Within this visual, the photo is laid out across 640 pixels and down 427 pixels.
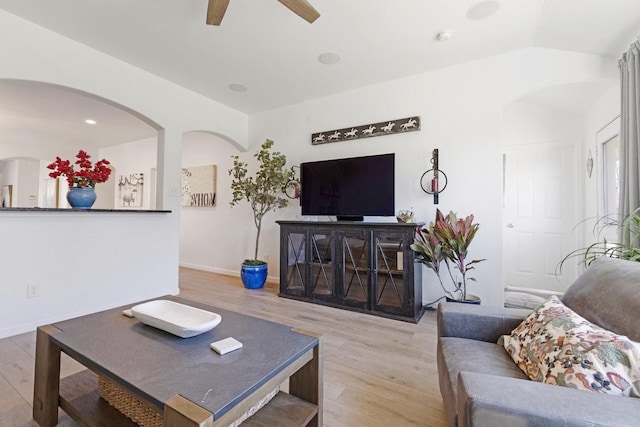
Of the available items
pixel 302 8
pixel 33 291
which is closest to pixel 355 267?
pixel 302 8

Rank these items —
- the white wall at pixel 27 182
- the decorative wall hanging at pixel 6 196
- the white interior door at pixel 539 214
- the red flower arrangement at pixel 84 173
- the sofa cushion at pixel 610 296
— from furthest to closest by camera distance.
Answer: the decorative wall hanging at pixel 6 196, the white wall at pixel 27 182, the white interior door at pixel 539 214, the red flower arrangement at pixel 84 173, the sofa cushion at pixel 610 296

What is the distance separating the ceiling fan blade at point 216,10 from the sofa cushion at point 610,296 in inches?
97.1

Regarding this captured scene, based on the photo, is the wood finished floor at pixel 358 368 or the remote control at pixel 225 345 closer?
the remote control at pixel 225 345

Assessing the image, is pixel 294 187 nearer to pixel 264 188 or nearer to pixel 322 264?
pixel 264 188

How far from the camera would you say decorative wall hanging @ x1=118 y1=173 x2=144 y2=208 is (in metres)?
5.91

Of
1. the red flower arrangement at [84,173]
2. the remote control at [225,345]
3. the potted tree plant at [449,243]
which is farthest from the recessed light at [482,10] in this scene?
the red flower arrangement at [84,173]

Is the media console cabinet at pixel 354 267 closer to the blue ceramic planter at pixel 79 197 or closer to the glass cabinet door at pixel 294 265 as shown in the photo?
the glass cabinet door at pixel 294 265

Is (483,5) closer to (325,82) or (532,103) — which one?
(325,82)

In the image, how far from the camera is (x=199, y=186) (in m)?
5.27

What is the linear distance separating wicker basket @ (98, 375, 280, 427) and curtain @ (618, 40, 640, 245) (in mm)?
2607

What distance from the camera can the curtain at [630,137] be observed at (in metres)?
2.04

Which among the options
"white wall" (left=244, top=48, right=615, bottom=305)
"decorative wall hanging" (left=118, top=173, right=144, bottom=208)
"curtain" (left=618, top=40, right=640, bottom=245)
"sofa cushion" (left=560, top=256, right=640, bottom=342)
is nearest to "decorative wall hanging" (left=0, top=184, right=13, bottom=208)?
"decorative wall hanging" (left=118, top=173, right=144, bottom=208)

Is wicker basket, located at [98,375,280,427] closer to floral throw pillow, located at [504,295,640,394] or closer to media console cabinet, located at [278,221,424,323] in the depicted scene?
floral throw pillow, located at [504,295,640,394]

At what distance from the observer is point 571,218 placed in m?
3.71
